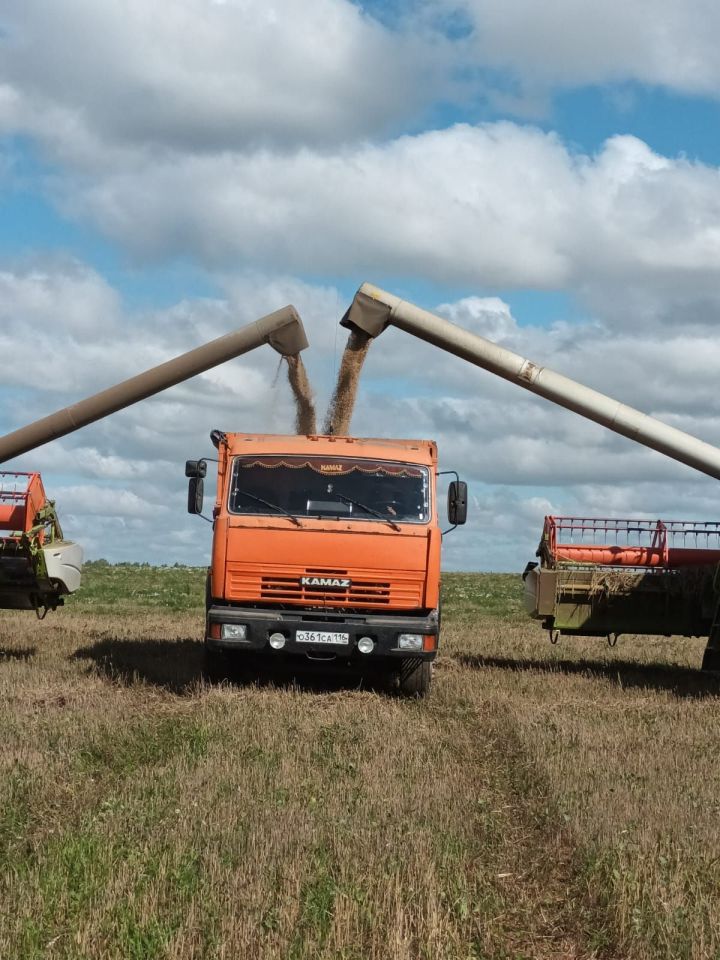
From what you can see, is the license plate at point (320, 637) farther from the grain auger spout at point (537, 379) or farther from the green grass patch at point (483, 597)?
the green grass patch at point (483, 597)

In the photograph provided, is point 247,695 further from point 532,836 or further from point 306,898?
point 306,898

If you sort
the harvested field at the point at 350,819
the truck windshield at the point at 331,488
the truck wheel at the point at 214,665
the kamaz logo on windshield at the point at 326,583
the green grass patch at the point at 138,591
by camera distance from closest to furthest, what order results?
the harvested field at the point at 350,819 → the kamaz logo on windshield at the point at 326,583 → the truck windshield at the point at 331,488 → the truck wheel at the point at 214,665 → the green grass patch at the point at 138,591

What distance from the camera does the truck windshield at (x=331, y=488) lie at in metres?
13.7

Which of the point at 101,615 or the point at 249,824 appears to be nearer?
the point at 249,824

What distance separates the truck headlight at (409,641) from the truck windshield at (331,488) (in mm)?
1254

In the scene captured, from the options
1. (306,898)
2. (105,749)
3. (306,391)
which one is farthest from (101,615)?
(306,898)

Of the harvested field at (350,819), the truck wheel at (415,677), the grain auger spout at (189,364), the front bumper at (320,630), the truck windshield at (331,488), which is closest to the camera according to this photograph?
the harvested field at (350,819)

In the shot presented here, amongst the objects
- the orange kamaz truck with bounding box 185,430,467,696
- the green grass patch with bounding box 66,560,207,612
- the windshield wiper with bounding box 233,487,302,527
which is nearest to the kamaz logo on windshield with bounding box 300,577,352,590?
the orange kamaz truck with bounding box 185,430,467,696

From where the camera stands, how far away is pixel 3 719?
36.3 ft

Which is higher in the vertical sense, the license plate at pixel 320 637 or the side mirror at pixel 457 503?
the side mirror at pixel 457 503

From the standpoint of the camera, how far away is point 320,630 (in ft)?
43.2

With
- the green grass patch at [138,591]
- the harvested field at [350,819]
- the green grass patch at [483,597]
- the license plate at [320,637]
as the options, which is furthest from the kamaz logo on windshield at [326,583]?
the green grass patch at [138,591]

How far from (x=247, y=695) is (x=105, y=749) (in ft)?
10.6

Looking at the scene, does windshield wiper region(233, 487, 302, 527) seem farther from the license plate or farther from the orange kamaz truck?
the license plate
